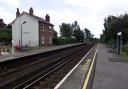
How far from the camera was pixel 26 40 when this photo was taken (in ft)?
206

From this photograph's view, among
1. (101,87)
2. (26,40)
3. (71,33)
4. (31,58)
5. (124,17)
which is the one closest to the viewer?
(101,87)

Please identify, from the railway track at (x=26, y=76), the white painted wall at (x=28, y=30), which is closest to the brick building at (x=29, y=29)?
the white painted wall at (x=28, y=30)

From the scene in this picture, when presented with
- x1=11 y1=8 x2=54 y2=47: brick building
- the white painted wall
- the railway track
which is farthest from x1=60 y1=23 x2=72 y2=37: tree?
the railway track

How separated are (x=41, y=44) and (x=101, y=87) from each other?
5240 cm

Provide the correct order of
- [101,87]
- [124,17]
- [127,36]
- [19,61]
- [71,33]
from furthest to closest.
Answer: [71,33]
[124,17]
[127,36]
[19,61]
[101,87]

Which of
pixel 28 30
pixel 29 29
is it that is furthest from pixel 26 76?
pixel 28 30

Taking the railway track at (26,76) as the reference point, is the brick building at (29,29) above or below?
above

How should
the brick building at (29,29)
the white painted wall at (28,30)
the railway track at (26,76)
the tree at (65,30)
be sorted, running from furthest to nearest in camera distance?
the tree at (65,30), the brick building at (29,29), the white painted wall at (28,30), the railway track at (26,76)

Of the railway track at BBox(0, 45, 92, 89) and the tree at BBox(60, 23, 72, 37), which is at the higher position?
the tree at BBox(60, 23, 72, 37)

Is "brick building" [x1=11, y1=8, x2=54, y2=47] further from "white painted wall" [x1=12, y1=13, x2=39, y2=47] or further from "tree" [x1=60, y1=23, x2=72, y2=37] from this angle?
"tree" [x1=60, y1=23, x2=72, y2=37]

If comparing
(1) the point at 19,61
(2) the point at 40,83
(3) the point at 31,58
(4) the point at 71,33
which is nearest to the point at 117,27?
(3) the point at 31,58

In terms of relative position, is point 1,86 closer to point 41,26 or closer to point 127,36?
point 127,36

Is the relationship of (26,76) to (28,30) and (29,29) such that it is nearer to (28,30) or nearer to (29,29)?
(29,29)

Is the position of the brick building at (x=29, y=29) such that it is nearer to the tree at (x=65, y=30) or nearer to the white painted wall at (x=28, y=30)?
the white painted wall at (x=28, y=30)
